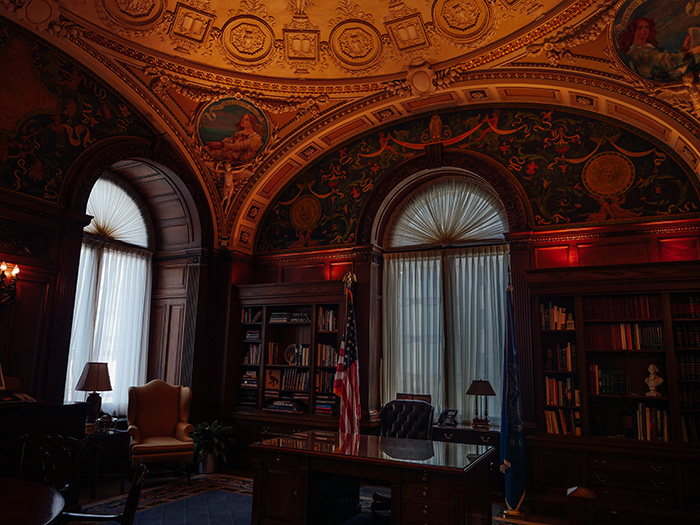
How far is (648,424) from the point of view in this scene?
5.45 metres

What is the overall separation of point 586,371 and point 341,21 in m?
4.93

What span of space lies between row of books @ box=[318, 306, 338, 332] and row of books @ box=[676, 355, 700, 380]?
4.16 meters

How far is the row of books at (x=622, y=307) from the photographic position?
18.5 ft

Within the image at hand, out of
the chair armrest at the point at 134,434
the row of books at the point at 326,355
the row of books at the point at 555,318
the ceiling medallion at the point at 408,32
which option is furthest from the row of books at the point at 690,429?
the chair armrest at the point at 134,434

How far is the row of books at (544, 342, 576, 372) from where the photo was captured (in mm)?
5924

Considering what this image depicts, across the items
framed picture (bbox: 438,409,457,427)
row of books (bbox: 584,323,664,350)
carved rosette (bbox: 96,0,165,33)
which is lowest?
framed picture (bbox: 438,409,457,427)

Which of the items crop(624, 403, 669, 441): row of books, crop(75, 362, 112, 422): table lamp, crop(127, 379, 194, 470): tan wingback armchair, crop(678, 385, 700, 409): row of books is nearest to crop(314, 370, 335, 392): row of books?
crop(127, 379, 194, 470): tan wingback armchair

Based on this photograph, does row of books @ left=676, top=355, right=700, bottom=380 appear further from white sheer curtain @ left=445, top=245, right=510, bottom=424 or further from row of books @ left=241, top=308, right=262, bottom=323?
row of books @ left=241, top=308, right=262, bottom=323

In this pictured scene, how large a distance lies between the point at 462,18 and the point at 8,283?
5.64 m

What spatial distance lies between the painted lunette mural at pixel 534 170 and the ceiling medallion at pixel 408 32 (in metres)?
1.28

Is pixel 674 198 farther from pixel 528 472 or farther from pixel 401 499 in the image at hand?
pixel 401 499

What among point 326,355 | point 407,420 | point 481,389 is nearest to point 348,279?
point 326,355

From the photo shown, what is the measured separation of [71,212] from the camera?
6.17m

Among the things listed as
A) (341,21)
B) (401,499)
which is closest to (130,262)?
(341,21)
